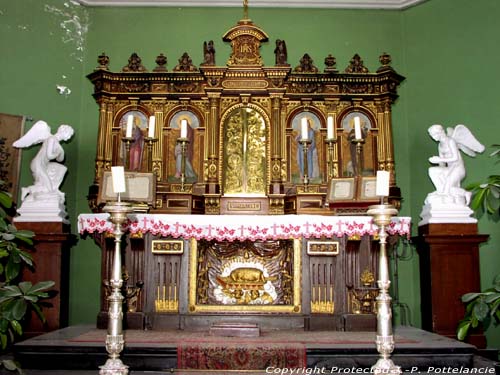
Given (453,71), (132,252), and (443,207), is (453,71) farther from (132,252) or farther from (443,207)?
(132,252)

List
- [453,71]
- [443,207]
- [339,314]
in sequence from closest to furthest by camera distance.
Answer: [339,314] < [443,207] < [453,71]

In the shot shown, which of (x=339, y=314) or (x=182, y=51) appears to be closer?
(x=339, y=314)

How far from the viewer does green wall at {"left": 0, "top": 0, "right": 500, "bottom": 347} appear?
23.5ft

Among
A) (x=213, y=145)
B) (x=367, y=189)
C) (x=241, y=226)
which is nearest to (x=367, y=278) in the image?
(x=367, y=189)

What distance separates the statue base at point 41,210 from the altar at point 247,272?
2.54 ft

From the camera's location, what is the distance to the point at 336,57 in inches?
320

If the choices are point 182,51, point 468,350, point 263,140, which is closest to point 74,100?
A: point 182,51

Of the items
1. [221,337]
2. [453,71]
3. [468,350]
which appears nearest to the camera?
[468,350]

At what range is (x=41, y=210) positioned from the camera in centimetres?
691

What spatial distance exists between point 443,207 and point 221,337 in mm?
3090

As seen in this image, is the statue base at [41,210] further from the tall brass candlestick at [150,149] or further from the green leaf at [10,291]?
the green leaf at [10,291]

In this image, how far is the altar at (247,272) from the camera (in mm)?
6250

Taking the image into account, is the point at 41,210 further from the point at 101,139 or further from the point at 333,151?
the point at 333,151

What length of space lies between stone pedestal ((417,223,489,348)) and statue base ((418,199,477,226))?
0.18ft
